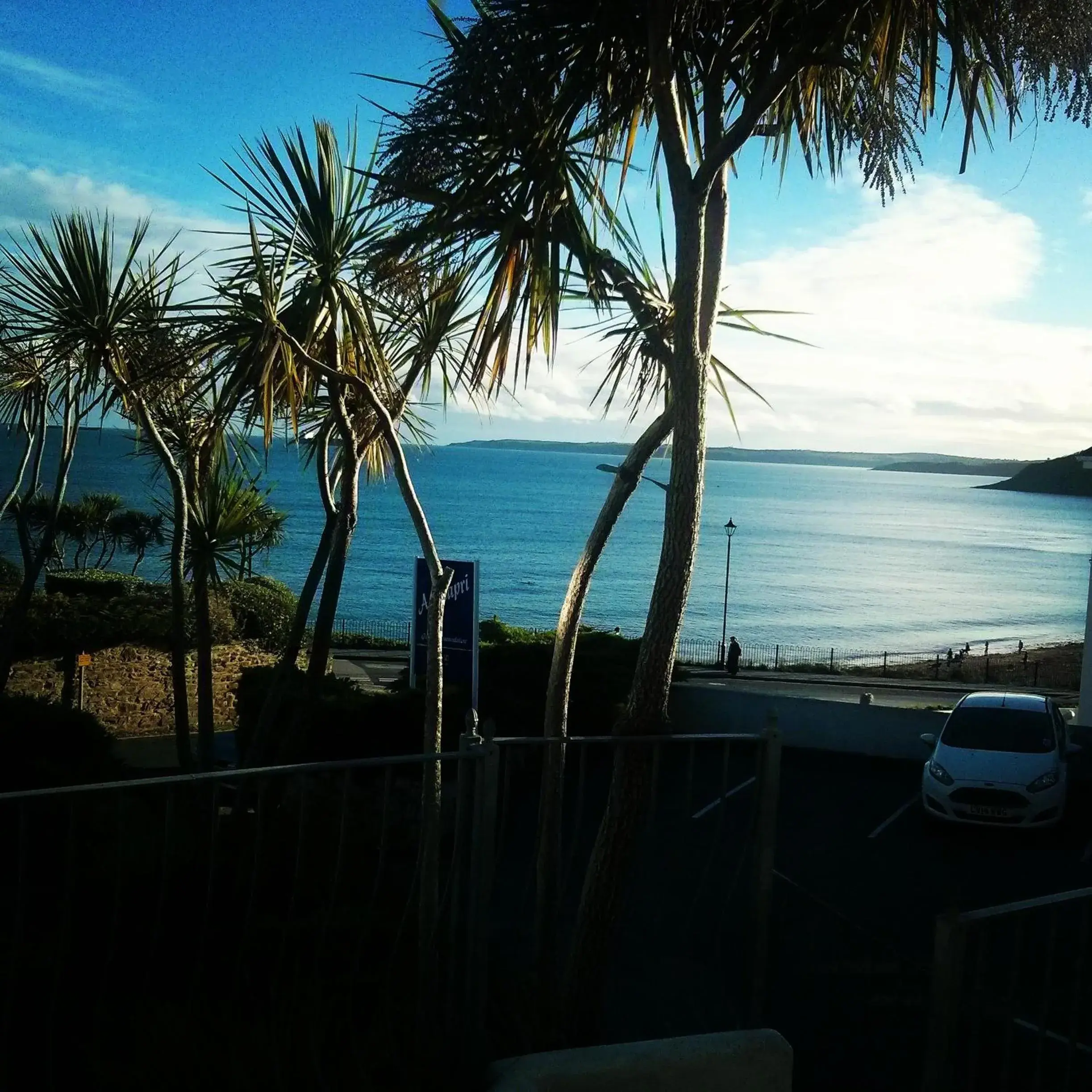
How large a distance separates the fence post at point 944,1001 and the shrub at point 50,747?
6.44 metres

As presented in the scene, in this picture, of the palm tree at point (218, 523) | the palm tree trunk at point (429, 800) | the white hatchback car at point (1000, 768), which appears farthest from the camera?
the white hatchback car at point (1000, 768)

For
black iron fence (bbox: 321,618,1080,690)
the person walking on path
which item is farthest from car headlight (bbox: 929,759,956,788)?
the person walking on path

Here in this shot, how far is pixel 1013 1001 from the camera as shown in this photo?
9.80 ft

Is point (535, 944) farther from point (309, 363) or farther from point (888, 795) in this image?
point (888, 795)

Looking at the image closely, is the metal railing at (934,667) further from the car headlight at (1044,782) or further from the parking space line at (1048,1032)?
the parking space line at (1048,1032)

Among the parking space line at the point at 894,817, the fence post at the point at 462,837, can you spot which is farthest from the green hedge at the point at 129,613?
the fence post at the point at 462,837

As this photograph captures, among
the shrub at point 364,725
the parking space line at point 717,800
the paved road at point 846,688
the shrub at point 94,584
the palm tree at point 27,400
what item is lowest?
the paved road at point 846,688

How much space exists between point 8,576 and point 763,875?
87.9 feet

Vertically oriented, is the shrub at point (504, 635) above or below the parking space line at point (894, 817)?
above

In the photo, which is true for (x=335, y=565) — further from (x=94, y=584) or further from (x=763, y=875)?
(x=94, y=584)

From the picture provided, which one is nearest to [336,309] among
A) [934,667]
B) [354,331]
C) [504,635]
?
[354,331]

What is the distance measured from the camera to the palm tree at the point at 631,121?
4.46 metres

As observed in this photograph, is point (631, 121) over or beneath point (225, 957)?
over

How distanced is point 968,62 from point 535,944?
4045 millimetres
